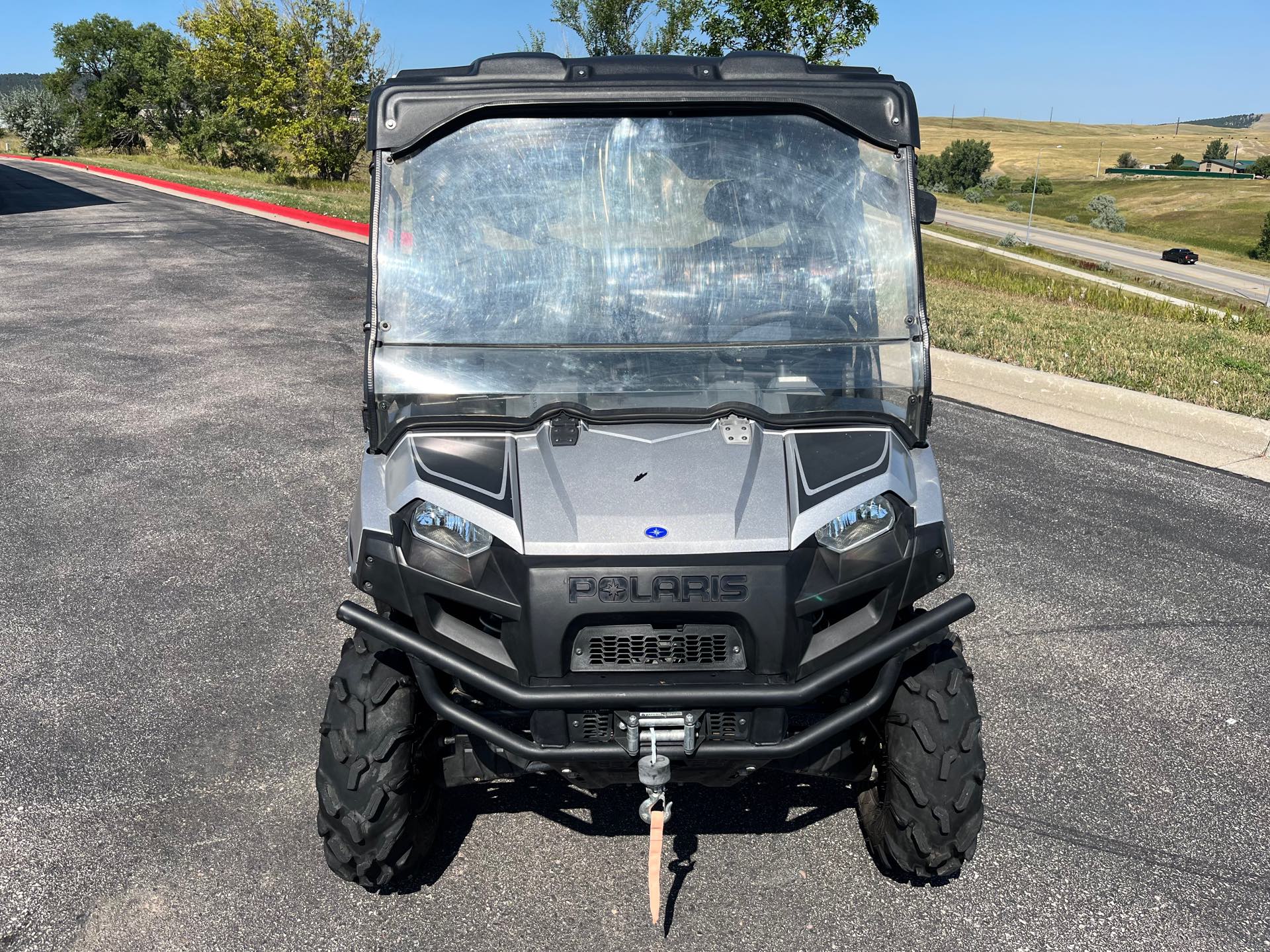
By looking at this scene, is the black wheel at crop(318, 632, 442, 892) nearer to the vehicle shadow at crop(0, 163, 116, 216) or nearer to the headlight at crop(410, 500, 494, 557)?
the headlight at crop(410, 500, 494, 557)

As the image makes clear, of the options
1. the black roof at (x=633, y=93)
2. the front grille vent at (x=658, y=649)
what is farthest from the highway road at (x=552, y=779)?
the black roof at (x=633, y=93)

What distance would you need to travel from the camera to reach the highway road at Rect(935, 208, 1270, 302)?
197 feet

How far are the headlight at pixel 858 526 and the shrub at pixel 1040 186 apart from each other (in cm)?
12758

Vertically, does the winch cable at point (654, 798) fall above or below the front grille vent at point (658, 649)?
below

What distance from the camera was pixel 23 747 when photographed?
3666 mm

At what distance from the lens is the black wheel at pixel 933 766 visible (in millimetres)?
2678

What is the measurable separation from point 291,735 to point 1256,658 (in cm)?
379

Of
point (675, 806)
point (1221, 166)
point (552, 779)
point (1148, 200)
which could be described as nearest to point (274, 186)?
point (552, 779)

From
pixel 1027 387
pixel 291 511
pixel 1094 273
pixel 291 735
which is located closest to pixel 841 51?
pixel 1027 387

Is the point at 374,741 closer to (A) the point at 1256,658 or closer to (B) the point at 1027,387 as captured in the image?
(A) the point at 1256,658

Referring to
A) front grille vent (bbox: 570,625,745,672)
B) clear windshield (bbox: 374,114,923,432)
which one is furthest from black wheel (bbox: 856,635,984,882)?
clear windshield (bbox: 374,114,923,432)

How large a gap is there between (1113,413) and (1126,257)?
235ft

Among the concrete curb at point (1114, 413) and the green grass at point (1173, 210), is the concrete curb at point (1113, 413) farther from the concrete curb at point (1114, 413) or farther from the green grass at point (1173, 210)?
the green grass at point (1173, 210)

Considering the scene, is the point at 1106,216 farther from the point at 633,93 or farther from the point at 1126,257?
the point at 633,93
